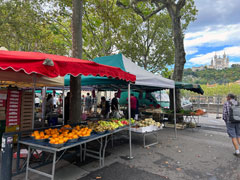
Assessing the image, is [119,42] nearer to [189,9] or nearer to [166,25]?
[166,25]

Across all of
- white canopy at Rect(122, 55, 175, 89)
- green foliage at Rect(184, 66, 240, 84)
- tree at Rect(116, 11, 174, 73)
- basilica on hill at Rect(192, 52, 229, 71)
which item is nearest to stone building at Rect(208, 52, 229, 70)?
basilica on hill at Rect(192, 52, 229, 71)

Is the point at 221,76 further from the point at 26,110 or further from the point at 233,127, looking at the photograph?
the point at 26,110

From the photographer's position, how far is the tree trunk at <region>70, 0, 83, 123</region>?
223 inches

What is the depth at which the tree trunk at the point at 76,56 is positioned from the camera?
18.6 feet

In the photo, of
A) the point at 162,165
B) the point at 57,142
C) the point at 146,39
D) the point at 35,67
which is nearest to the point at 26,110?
the point at 57,142

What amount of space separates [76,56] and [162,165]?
14.6 feet

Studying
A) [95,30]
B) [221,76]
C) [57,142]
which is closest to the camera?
[57,142]

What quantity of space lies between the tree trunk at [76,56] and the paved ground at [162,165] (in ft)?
5.18

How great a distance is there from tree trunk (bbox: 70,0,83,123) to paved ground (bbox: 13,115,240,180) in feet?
5.18

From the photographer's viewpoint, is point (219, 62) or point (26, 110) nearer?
point (26, 110)

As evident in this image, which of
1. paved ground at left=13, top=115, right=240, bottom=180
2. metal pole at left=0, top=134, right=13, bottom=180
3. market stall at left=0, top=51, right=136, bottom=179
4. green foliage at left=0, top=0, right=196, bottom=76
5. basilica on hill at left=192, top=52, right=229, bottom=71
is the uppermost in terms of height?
basilica on hill at left=192, top=52, right=229, bottom=71

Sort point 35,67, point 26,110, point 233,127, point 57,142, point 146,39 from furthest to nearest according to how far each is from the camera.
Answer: point 146,39 < point 26,110 < point 233,127 < point 57,142 < point 35,67

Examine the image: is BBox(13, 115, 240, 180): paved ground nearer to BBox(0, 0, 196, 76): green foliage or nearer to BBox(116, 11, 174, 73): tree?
BBox(0, 0, 196, 76): green foliage

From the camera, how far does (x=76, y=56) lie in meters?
5.94
